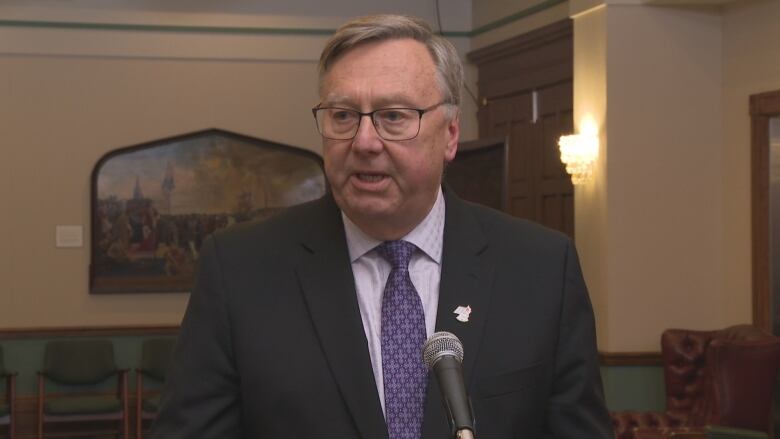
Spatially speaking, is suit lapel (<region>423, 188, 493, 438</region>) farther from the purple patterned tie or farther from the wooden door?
the wooden door

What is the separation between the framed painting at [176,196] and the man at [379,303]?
9.04 meters

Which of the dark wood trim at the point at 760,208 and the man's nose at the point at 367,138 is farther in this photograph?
the dark wood trim at the point at 760,208

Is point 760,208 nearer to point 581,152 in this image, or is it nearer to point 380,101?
point 581,152

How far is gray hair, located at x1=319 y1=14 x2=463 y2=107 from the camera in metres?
2.14

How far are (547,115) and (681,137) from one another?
1635 millimetres

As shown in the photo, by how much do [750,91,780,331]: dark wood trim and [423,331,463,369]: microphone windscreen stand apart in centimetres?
696

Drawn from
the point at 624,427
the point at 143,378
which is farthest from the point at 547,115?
the point at 143,378

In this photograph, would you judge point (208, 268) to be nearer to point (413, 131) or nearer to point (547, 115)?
point (413, 131)

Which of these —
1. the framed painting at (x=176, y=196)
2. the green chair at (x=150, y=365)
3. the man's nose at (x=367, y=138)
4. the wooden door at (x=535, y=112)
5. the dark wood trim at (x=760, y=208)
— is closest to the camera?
the man's nose at (x=367, y=138)

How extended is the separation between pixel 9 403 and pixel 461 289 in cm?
929

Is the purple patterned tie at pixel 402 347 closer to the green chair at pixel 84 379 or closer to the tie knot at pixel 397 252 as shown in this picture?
the tie knot at pixel 397 252

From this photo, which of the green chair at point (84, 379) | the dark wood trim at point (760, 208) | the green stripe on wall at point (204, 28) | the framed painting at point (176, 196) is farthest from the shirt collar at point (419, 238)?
the framed painting at point (176, 196)

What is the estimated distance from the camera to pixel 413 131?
2.13m

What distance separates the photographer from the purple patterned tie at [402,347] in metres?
2.12
